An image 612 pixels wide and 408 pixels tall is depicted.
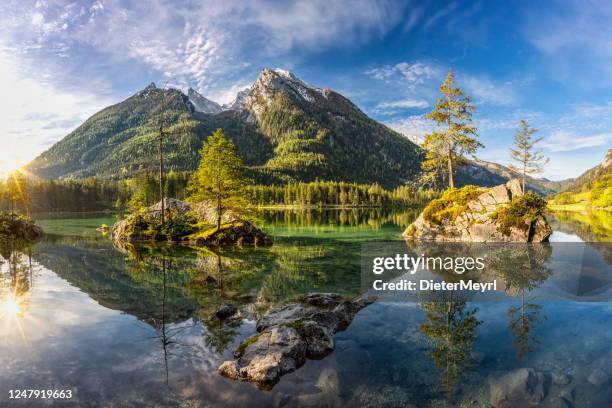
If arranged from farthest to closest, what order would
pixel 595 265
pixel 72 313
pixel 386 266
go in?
pixel 386 266 → pixel 595 265 → pixel 72 313

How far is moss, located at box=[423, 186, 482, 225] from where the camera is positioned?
4209 centimetres

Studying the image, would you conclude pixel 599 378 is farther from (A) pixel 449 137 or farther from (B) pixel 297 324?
(A) pixel 449 137

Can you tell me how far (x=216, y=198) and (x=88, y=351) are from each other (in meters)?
31.8

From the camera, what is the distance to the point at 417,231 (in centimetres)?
4400

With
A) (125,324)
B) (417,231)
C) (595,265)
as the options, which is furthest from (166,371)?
(417,231)

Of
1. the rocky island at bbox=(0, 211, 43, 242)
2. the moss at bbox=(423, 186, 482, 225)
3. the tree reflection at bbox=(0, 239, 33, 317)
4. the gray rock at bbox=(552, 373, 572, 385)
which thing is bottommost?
the gray rock at bbox=(552, 373, 572, 385)

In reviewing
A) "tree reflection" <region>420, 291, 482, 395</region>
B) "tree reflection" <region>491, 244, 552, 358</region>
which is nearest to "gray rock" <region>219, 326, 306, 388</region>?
"tree reflection" <region>420, 291, 482, 395</region>

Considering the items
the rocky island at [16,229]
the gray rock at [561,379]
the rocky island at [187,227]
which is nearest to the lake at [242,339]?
the gray rock at [561,379]

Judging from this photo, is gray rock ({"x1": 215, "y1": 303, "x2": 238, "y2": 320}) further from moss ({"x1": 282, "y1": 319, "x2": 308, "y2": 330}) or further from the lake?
moss ({"x1": 282, "y1": 319, "x2": 308, "y2": 330})

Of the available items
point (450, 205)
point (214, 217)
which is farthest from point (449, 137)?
point (214, 217)

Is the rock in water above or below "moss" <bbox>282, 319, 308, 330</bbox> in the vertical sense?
above

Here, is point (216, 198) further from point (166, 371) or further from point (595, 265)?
point (595, 265)

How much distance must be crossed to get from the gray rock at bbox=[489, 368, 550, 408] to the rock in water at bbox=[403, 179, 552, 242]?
31.1m

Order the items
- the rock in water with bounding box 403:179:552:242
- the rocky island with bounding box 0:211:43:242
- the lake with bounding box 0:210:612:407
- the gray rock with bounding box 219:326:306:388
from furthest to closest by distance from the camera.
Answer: the rocky island with bounding box 0:211:43:242
the rock in water with bounding box 403:179:552:242
the gray rock with bounding box 219:326:306:388
the lake with bounding box 0:210:612:407
